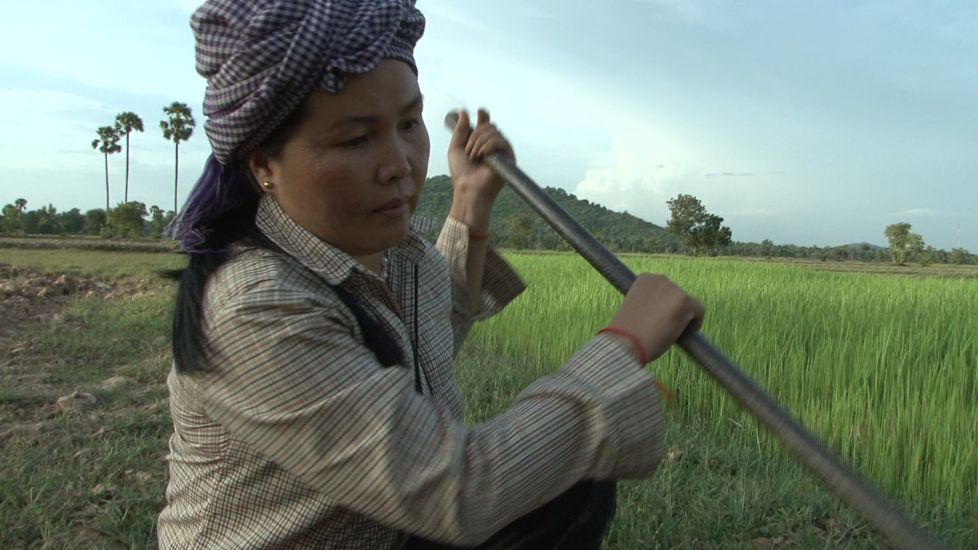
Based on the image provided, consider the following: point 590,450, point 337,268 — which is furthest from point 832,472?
point 337,268

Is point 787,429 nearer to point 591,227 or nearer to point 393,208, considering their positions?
point 393,208

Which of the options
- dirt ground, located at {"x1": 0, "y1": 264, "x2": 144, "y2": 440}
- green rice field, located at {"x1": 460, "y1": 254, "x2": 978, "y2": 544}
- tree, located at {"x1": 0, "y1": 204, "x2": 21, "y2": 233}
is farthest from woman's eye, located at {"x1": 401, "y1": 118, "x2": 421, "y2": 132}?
tree, located at {"x1": 0, "y1": 204, "x2": 21, "y2": 233}

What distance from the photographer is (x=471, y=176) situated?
1.64 meters

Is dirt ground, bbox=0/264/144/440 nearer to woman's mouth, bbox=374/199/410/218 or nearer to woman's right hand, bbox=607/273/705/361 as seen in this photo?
woman's mouth, bbox=374/199/410/218

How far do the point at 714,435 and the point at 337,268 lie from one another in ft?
7.56

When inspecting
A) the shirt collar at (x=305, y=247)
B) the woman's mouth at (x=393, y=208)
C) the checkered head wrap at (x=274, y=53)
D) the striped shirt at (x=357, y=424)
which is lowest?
the striped shirt at (x=357, y=424)

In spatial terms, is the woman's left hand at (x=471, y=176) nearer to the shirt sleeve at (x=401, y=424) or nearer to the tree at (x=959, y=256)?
the shirt sleeve at (x=401, y=424)

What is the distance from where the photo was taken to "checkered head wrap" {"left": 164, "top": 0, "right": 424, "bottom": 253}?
3.34 feet

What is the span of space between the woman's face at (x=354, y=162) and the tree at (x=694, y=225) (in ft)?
153

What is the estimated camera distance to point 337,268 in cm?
114

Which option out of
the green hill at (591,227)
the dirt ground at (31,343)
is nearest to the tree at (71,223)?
the green hill at (591,227)

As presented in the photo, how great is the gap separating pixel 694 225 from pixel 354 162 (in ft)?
155

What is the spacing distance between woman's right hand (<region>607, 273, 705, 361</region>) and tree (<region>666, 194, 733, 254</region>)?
46.6 meters

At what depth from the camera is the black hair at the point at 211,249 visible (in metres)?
1.03
